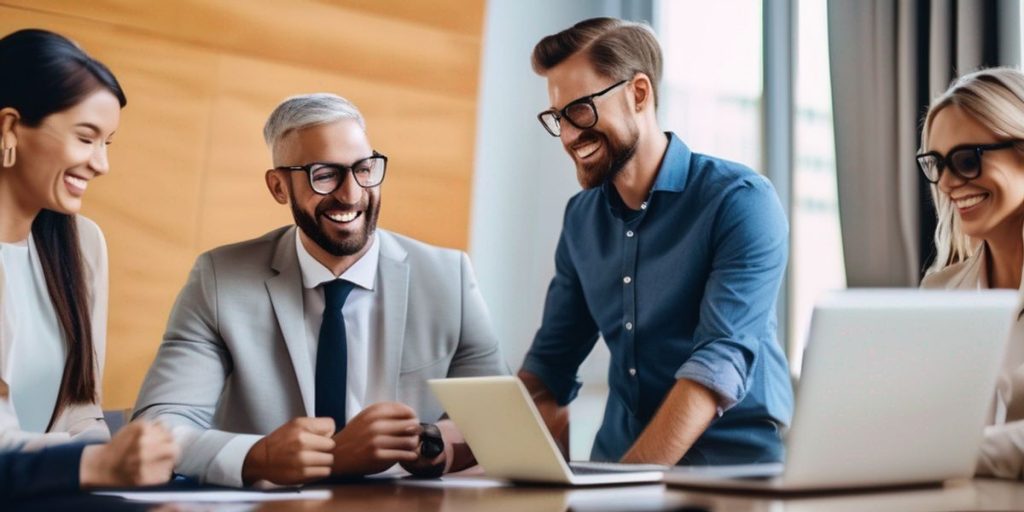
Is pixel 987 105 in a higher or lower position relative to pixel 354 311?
higher

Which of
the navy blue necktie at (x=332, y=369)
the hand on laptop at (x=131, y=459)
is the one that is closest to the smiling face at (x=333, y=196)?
the navy blue necktie at (x=332, y=369)

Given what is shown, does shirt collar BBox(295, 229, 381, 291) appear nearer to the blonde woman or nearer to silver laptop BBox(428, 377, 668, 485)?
silver laptop BBox(428, 377, 668, 485)

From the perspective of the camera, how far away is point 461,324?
2244mm

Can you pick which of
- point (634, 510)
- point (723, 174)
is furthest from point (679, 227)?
point (634, 510)

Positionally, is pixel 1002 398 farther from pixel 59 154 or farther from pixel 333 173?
pixel 59 154

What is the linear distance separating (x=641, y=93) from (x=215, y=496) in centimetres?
148

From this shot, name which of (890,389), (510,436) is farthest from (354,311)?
(890,389)

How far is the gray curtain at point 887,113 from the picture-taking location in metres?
3.03

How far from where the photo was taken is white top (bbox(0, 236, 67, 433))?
2078 millimetres

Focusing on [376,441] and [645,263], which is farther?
[645,263]

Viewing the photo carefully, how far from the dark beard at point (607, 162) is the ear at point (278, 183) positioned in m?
0.66

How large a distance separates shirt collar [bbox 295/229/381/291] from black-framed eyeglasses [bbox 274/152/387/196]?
12 cm

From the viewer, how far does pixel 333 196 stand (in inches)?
84.6

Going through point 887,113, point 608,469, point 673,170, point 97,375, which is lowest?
point 608,469
